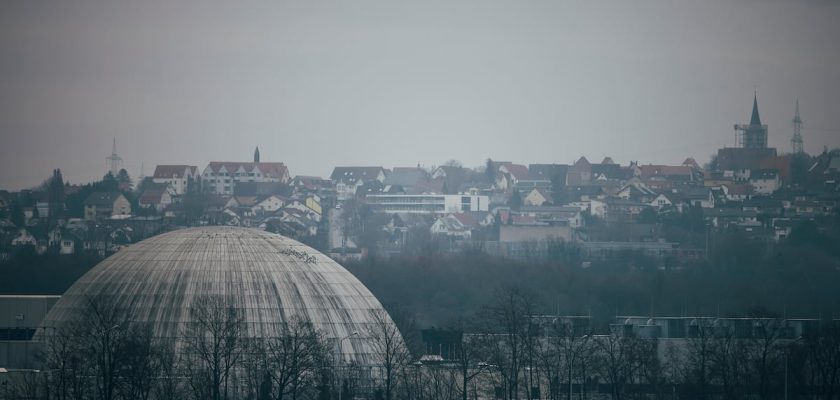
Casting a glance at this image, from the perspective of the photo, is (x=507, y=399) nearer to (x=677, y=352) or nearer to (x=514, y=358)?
(x=514, y=358)

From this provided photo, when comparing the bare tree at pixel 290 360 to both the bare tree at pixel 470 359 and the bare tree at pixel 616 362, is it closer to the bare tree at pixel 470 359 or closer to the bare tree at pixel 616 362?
the bare tree at pixel 470 359

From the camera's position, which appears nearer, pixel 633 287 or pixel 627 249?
pixel 633 287

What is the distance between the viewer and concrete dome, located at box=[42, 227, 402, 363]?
8412 cm

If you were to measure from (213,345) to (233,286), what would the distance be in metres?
6.13

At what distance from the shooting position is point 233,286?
282ft

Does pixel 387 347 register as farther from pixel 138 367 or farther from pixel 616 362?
pixel 616 362

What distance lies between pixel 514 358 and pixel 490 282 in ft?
215

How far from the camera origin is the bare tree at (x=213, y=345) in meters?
75.7

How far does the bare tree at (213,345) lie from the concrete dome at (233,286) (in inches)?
30.3

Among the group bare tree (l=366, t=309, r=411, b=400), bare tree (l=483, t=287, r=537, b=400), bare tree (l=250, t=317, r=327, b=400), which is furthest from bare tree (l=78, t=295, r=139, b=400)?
bare tree (l=483, t=287, r=537, b=400)

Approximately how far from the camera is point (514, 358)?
257ft

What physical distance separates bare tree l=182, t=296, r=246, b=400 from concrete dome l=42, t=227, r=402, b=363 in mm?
769

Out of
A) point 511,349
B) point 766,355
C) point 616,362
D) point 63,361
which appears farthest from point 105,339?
point 766,355

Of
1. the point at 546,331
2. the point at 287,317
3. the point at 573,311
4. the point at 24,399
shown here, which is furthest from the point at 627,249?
the point at 24,399
